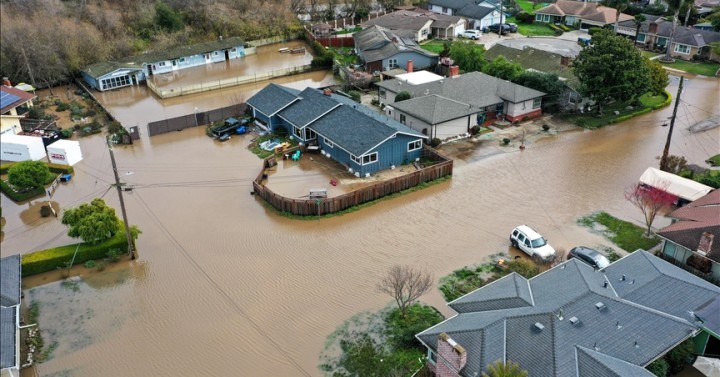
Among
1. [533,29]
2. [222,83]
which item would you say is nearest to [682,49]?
[533,29]

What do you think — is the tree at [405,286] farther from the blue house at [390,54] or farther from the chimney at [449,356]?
the blue house at [390,54]

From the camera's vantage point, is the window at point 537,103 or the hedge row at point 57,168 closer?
the hedge row at point 57,168

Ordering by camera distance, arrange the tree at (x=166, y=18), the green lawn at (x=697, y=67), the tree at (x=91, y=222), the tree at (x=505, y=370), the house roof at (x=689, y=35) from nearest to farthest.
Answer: the tree at (x=505, y=370)
the tree at (x=91, y=222)
the green lawn at (x=697, y=67)
the house roof at (x=689, y=35)
the tree at (x=166, y=18)

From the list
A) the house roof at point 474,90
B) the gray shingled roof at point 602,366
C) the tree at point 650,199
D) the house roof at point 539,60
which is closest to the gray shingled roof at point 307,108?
the house roof at point 474,90

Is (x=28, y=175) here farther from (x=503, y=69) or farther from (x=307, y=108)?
(x=503, y=69)

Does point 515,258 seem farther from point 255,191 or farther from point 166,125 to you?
point 166,125

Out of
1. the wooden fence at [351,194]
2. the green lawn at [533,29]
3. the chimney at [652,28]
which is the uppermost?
the chimney at [652,28]

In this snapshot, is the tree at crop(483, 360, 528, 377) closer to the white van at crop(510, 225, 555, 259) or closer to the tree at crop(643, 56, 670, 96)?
the white van at crop(510, 225, 555, 259)
